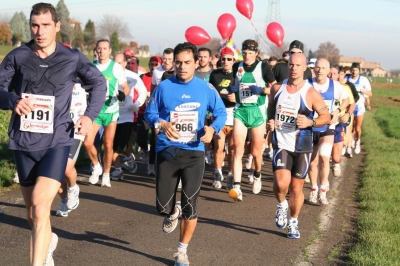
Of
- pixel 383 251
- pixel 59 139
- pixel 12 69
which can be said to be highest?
pixel 12 69

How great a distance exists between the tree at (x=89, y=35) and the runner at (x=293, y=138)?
91643 millimetres

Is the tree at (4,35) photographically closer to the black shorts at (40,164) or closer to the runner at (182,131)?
the runner at (182,131)

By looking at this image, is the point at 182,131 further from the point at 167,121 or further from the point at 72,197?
the point at 72,197

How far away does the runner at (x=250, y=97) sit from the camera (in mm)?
10141

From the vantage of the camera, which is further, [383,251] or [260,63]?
[260,63]

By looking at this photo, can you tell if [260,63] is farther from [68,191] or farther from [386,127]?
[386,127]

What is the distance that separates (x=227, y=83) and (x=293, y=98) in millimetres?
3247

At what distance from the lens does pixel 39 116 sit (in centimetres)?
529

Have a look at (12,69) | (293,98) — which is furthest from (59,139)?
(293,98)

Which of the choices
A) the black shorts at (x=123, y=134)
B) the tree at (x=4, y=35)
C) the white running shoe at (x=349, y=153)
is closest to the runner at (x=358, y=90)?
the white running shoe at (x=349, y=153)

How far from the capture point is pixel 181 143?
252 inches

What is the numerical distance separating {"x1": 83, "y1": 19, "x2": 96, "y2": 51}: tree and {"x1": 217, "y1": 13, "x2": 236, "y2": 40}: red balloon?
268ft

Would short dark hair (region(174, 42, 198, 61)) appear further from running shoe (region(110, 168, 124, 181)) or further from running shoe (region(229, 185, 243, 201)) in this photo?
running shoe (region(110, 168, 124, 181))

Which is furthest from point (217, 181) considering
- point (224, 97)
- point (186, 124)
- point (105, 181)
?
point (186, 124)
